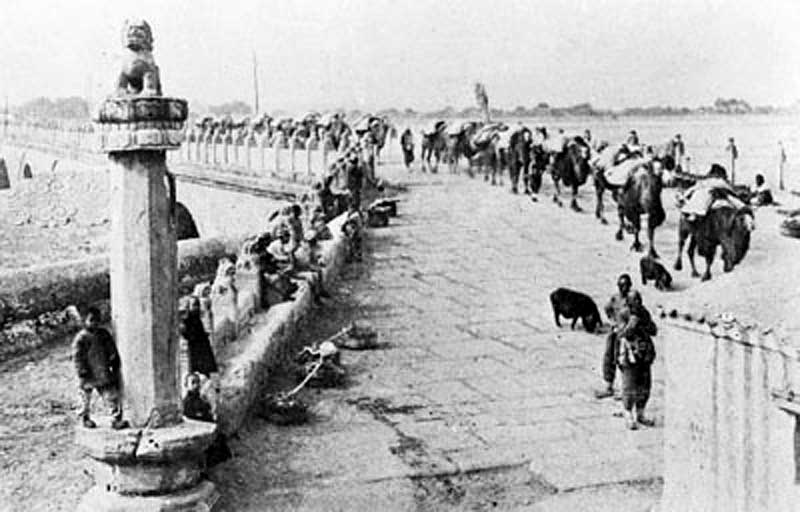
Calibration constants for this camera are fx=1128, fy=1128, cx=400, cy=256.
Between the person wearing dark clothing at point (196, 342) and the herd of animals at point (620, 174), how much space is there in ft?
29.5

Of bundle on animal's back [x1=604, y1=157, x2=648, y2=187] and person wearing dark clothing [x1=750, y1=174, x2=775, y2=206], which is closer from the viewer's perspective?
bundle on animal's back [x1=604, y1=157, x2=648, y2=187]

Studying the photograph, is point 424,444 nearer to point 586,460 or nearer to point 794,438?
point 586,460

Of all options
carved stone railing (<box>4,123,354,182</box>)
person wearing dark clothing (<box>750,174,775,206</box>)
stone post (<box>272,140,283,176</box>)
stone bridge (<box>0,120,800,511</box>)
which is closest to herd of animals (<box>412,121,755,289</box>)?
person wearing dark clothing (<box>750,174,775,206</box>)

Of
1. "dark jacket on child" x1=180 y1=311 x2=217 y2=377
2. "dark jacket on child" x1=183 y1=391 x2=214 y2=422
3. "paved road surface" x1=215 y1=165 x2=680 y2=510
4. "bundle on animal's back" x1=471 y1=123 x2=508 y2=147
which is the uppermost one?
"bundle on animal's back" x1=471 y1=123 x2=508 y2=147

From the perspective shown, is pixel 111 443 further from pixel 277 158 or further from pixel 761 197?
pixel 277 158

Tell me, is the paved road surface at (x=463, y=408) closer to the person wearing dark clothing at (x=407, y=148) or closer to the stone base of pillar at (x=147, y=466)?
the stone base of pillar at (x=147, y=466)

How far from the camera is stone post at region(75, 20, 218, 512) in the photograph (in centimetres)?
675

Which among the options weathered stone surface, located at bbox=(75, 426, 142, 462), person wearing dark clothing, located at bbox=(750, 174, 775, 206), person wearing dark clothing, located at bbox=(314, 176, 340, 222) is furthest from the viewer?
person wearing dark clothing, located at bbox=(750, 174, 775, 206)

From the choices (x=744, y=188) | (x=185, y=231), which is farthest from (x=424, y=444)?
(x=185, y=231)

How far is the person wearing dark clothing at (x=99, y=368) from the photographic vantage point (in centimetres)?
679

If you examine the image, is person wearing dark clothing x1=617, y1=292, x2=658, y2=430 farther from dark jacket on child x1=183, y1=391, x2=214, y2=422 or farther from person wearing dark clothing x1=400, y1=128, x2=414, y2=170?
person wearing dark clothing x1=400, y1=128, x2=414, y2=170

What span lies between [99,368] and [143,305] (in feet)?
1.50

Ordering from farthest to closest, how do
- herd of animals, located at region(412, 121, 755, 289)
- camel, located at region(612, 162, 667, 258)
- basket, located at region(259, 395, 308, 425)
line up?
camel, located at region(612, 162, 667, 258) → herd of animals, located at region(412, 121, 755, 289) → basket, located at region(259, 395, 308, 425)

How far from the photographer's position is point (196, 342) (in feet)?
29.4
